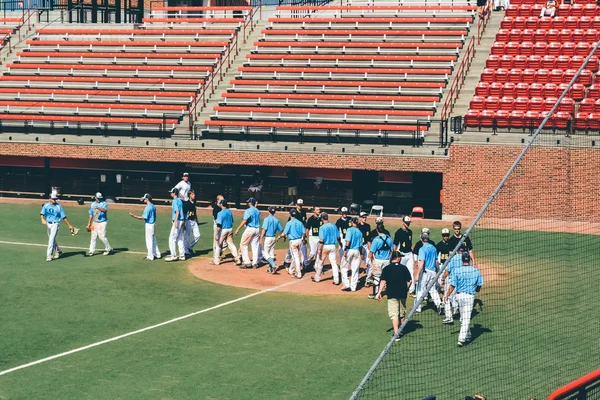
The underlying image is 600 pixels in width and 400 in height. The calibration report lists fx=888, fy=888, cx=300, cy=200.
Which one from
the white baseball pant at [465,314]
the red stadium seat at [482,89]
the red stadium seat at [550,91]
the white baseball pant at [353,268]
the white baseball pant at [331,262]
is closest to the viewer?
the white baseball pant at [465,314]

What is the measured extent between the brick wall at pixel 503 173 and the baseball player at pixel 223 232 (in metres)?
9.00

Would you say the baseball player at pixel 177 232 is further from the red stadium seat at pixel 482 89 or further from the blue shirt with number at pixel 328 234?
the red stadium seat at pixel 482 89

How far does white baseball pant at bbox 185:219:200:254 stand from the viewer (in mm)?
23938

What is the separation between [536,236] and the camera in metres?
27.2

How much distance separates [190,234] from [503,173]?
36.0 feet

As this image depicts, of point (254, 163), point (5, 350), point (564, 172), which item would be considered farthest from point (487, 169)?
point (5, 350)

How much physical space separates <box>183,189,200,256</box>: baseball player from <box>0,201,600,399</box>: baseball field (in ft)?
3.29

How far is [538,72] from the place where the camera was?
33594 mm

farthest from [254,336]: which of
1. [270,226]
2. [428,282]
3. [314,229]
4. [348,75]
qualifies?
[348,75]

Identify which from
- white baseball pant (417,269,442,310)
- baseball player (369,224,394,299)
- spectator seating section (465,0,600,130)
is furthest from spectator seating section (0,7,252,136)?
white baseball pant (417,269,442,310)

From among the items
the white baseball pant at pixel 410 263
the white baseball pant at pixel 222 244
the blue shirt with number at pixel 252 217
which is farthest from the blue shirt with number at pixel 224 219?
the white baseball pant at pixel 410 263

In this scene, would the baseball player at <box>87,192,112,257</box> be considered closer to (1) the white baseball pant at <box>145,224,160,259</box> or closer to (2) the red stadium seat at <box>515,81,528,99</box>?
(1) the white baseball pant at <box>145,224,160,259</box>

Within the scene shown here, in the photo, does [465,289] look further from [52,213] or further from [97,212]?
[52,213]

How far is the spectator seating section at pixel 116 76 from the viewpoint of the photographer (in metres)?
35.9
